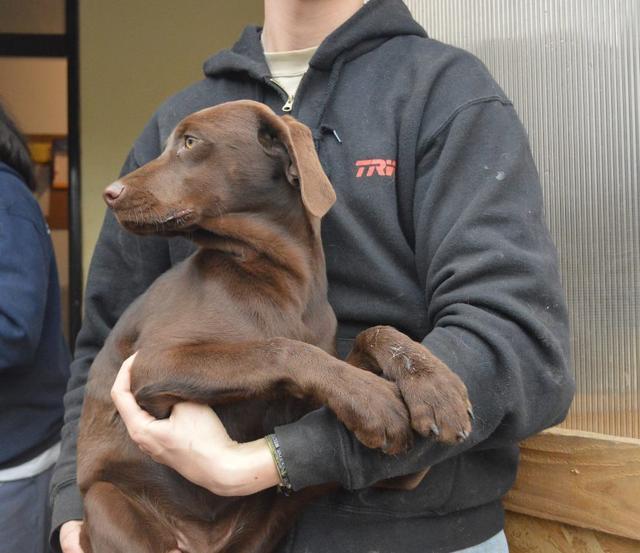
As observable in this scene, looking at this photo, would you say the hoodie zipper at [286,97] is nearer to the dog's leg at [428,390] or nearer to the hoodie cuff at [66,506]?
the dog's leg at [428,390]

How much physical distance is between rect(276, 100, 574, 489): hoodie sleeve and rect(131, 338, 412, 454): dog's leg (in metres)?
0.07

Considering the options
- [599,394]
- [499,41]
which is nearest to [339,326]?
[599,394]

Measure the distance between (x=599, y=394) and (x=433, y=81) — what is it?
876mm

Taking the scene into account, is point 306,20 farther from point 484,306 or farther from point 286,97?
point 484,306

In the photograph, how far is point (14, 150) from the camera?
3.17 meters

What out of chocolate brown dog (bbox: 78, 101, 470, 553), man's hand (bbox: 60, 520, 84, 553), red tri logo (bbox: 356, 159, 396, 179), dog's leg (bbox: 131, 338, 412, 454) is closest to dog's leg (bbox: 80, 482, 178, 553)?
chocolate brown dog (bbox: 78, 101, 470, 553)

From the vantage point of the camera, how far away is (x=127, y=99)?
6062 millimetres

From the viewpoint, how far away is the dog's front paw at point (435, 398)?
154 centimetres

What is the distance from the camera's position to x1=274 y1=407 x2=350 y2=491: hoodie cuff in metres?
1.65

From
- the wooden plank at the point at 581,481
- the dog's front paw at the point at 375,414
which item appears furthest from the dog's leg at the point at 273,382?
the wooden plank at the point at 581,481

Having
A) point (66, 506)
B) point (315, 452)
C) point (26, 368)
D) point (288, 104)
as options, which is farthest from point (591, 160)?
point (26, 368)

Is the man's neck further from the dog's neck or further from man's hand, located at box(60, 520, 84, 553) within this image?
man's hand, located at box(60, 520, 84, 553)

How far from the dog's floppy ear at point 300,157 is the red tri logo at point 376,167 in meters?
0.11

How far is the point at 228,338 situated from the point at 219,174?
0.37m
